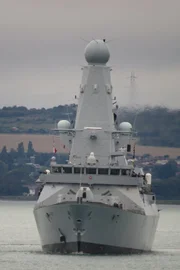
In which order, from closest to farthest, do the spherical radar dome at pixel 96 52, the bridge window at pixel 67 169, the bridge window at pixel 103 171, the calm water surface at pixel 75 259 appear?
1. the calm water surface at pixel 75 259
2. the bridge window at pixel 103 171
3. the bridge window at pixel 67 169
4. the spherical radar dome at pixel 96 52

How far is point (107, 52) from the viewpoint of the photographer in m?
112

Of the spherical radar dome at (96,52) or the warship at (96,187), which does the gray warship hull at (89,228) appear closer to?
the warship at (96,187)

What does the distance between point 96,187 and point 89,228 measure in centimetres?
555

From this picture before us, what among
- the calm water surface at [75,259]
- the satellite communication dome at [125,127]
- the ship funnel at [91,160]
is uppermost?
the satellite communication dome at [125,127]

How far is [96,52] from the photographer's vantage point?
111125 millimetres

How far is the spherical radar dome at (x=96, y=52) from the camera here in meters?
111

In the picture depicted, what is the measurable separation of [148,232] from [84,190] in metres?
10.5

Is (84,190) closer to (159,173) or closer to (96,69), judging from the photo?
(96,69)

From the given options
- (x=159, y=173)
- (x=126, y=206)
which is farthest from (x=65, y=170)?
(x=159, y=173)

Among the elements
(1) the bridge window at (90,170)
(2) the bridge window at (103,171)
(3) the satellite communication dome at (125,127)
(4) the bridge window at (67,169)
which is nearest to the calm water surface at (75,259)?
(4) the bridge window at (67,169)

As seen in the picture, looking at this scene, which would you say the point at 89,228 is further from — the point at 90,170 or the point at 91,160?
the point at 91,160

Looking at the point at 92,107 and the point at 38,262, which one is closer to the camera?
the point at 38,262


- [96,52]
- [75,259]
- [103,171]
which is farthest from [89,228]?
[96,52]

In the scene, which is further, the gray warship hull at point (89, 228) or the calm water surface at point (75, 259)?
the gray warship hull at point (89, 228)
